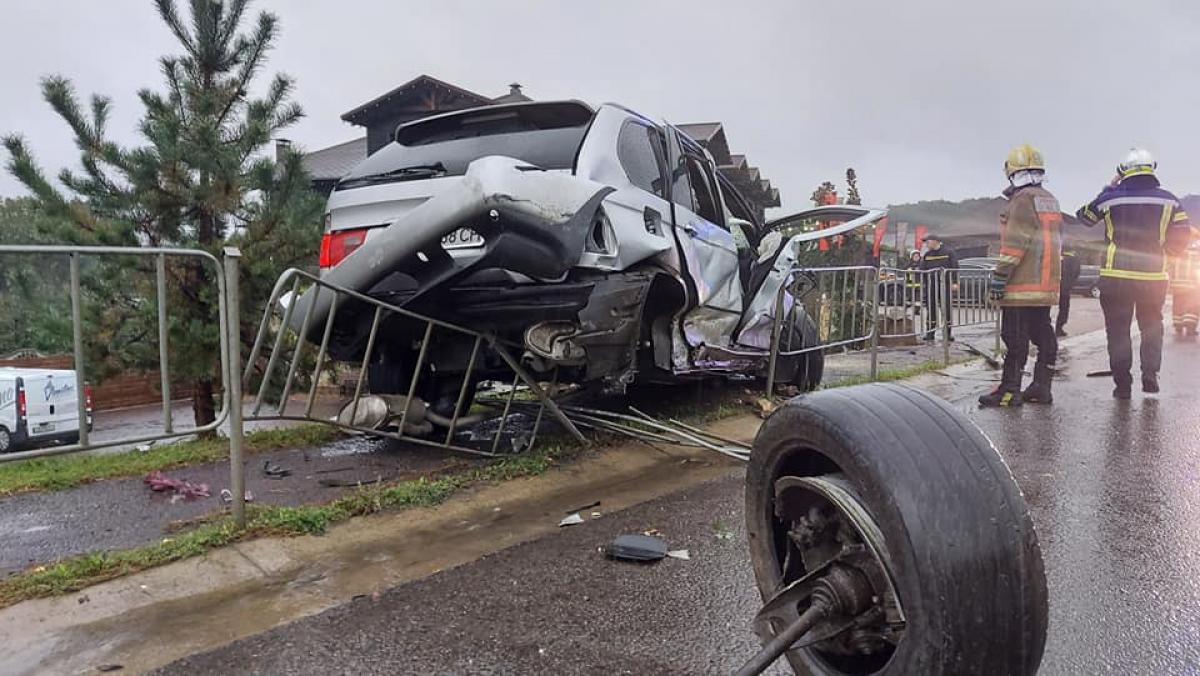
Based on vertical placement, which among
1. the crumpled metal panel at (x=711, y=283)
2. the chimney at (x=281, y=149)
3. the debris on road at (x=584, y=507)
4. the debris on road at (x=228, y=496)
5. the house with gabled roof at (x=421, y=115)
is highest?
the house with gabled roof at (x=421, y=115)

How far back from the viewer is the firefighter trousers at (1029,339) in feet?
21.2

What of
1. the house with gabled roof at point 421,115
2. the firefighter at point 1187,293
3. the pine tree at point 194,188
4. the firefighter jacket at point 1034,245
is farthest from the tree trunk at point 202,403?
the house with gabled roof at point 421,115

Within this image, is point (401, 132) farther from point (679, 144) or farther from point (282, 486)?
point (282, 486)

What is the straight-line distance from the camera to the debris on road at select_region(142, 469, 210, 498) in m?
3.85

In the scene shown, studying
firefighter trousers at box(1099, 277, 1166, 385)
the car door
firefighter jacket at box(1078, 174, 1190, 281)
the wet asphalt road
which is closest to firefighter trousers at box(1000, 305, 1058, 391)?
firefighter trousers at box(1099, 277, 1166, 385)

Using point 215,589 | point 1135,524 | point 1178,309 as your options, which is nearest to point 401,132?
point 215,589

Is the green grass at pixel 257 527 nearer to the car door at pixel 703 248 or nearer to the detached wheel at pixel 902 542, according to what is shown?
the car door at pixel 703 248

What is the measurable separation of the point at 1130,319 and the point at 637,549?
19.8 feet

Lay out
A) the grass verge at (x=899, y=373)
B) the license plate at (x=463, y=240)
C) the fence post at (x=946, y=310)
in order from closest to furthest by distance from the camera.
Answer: the license plate at (x=463, y=240)
the grass verge at (x=899, y=373)
the fence post at (x=946, y=310)

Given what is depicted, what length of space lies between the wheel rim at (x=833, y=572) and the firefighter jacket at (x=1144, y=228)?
21.3 feet

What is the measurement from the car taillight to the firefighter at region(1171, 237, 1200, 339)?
13088 millimetres

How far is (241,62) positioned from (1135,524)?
7054 millimetres

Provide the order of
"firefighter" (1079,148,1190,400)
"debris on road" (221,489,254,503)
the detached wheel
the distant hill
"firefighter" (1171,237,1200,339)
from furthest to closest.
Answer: the distant hill → "firefighter" (1171,237,1200,339) → "firefighter" (1079,148,1190,400) → "debris on road" (221,489,254,503) → the detached wheel

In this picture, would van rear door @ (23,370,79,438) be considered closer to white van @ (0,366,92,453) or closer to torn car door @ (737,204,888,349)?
white van @ (0,366,92,453)
